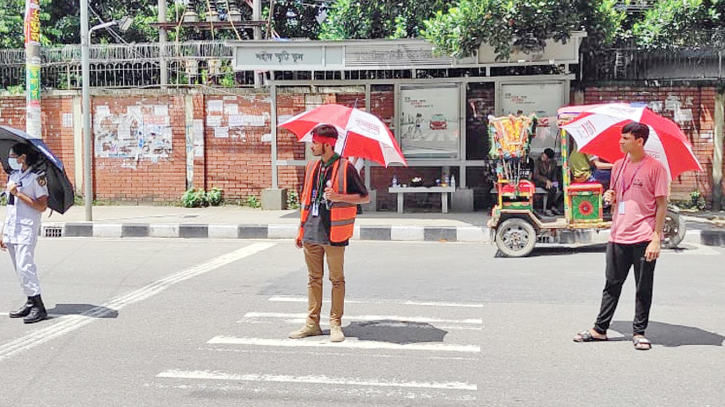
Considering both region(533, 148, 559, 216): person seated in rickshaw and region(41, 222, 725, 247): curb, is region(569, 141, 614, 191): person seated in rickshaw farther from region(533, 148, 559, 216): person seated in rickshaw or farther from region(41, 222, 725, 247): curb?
region(533, 148, 559, 216): person seated in rickshaw

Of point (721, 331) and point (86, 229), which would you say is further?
point (86, 229)

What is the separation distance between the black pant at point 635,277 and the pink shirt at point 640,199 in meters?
0.08

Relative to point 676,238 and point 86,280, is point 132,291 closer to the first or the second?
point 86,280

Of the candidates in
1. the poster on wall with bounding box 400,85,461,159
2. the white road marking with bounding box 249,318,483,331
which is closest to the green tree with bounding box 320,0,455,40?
the poster on wall with bounding box 400,85,461,159

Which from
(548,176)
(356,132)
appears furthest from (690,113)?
(356,132)

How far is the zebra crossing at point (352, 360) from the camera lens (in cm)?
475

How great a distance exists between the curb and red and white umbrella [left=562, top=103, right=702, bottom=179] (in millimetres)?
4783

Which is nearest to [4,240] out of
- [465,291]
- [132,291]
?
[132,291]

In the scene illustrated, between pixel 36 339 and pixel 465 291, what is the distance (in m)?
4.20

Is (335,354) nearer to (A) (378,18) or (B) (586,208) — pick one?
(B) (586,208)

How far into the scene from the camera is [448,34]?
1270cm

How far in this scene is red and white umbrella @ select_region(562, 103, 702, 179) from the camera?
6.14 meters

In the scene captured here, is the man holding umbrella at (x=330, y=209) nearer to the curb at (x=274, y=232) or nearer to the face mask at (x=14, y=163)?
the face mask at (x=14, y=163)

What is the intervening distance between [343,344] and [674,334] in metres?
2.74
